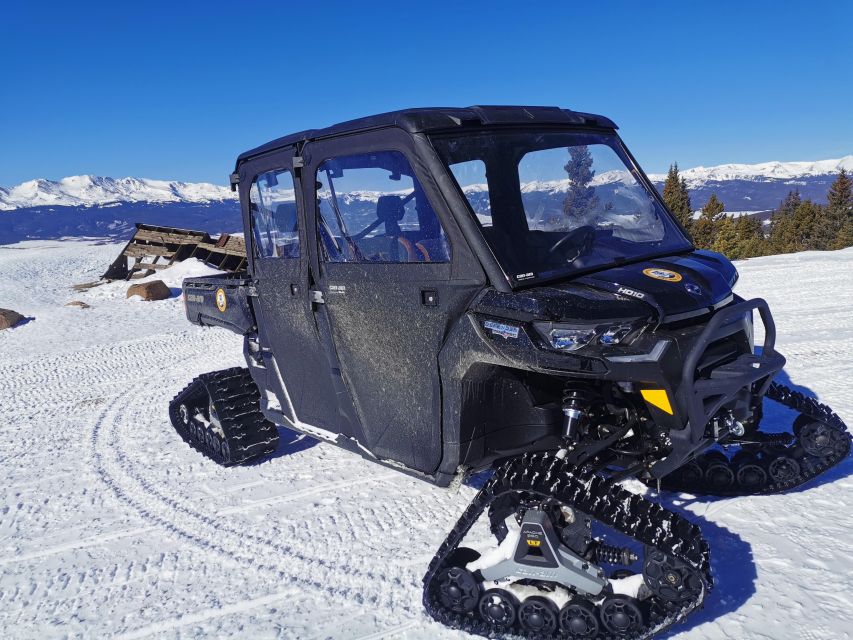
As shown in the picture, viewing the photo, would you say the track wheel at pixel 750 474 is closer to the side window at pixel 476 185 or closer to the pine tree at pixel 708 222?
the side window at pixel 476 185

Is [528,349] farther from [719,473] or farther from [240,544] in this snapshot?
[240,544]

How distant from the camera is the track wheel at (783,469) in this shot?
3711mm

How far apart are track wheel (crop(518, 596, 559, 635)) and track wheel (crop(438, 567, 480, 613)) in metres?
0.23

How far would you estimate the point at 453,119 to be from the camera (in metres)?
3.11

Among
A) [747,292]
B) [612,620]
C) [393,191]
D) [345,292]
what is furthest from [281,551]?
[747,292]

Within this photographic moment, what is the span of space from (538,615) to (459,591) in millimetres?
378

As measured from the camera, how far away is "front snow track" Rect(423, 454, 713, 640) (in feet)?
8.55

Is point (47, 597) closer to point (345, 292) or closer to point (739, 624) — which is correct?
point (345, 292)

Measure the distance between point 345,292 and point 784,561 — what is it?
2653mm

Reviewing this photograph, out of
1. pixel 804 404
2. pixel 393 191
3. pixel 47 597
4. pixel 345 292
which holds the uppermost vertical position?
pixel 393 191

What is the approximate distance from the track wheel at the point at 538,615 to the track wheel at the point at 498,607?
0.05 meters

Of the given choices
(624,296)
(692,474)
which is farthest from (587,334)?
(692,474)

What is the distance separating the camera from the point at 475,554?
3.13 m

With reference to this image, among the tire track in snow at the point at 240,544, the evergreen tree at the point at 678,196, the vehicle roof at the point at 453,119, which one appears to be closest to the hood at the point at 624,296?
the vehicle roof at the point at 453,119
